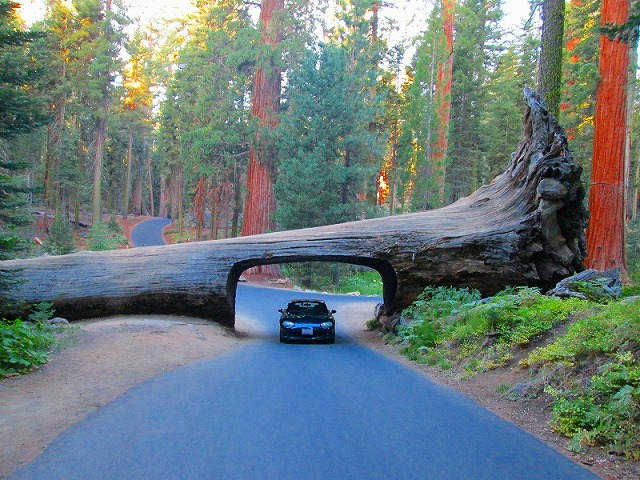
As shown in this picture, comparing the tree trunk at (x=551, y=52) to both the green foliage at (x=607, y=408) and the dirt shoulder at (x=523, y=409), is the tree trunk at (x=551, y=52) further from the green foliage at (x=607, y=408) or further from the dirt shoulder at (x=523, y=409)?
the green foliage at (x=607, y=408)

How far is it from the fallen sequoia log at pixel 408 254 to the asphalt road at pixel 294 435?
6753 millimetres

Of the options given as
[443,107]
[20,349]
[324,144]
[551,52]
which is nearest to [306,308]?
[20,349]

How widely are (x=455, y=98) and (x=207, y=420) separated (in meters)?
39.0

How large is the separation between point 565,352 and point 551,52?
1110 cm

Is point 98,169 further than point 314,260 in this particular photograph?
Yes

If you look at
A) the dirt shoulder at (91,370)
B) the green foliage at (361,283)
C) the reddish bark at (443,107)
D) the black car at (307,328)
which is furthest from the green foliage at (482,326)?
the green foliage at (361,283)

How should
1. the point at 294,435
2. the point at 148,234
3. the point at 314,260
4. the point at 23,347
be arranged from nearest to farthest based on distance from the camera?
the point at 294,435, the point at 23,347, the point at 314,260, the point at 148,234

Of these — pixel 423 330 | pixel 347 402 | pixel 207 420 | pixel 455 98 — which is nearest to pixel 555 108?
pixel 423 330

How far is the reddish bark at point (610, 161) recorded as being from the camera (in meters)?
16.6

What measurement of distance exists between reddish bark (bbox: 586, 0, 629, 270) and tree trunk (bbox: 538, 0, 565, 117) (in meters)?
1.98

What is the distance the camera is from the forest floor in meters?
5.67

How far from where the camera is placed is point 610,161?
16609mm

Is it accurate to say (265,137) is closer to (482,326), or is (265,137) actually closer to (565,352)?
(482,326)

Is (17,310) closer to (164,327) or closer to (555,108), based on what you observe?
(164,327)
